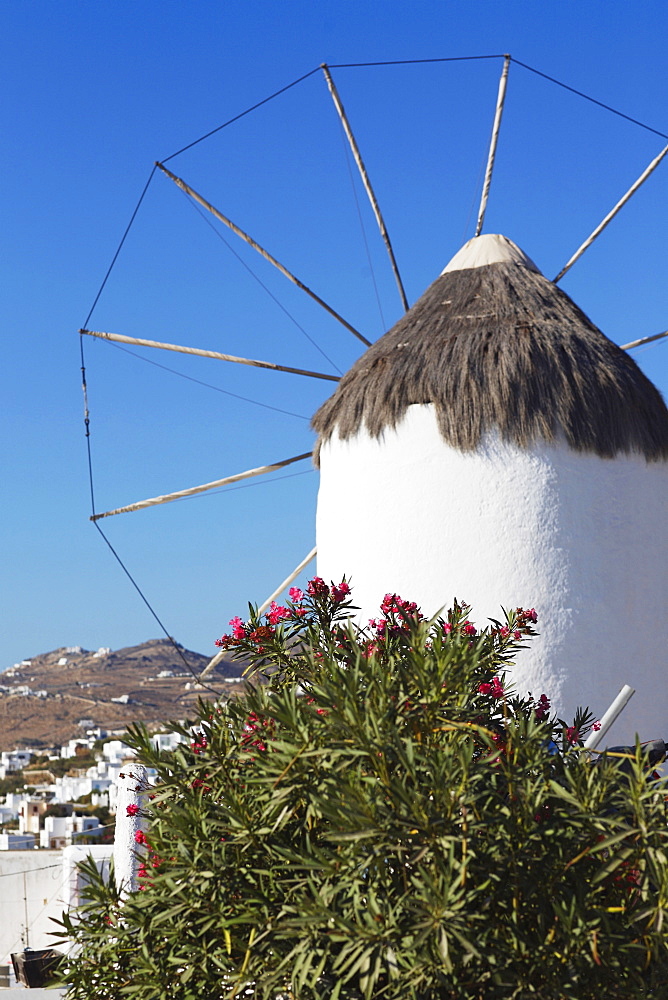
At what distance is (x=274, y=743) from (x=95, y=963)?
45.2 inches

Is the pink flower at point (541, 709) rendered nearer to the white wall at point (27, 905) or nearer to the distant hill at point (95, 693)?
the white wall at point (27, 905)

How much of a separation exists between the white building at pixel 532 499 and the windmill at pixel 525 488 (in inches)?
0.4

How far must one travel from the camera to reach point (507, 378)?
7.77m

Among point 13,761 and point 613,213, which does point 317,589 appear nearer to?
point 613,213

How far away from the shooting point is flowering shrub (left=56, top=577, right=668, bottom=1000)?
271 centimetres

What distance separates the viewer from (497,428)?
7781 millimetres

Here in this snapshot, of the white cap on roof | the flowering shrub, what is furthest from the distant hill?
the flowering shrub

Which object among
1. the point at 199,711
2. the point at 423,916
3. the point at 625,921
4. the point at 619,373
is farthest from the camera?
the point at 619,373

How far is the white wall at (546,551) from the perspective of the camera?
7551mm

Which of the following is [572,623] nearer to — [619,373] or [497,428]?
[497,428]

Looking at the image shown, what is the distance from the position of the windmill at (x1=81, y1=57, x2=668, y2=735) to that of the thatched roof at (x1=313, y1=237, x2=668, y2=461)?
0.05ft

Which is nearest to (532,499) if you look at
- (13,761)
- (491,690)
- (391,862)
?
(491,690)

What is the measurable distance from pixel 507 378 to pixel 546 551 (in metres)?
1.32

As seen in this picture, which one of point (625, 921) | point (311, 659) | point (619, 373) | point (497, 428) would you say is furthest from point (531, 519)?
point (625, 921)
